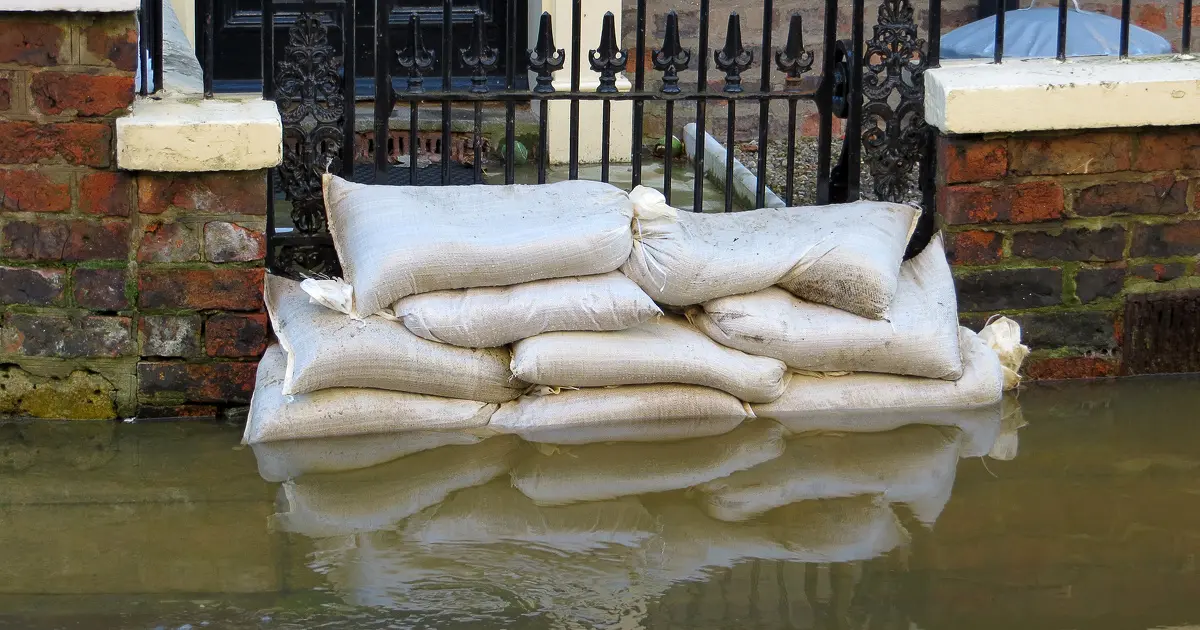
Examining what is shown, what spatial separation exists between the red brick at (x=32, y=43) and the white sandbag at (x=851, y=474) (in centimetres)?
176

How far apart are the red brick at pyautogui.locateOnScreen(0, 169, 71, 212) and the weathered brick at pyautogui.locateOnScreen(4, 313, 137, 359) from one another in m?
0.26

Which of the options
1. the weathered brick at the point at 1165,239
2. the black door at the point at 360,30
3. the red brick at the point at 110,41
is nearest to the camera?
the red brick at the point at 110,41

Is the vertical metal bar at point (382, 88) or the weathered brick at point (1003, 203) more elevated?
the vertical metal bar at point (382, 88)

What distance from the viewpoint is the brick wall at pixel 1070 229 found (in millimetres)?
3686

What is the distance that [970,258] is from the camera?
12.3ft

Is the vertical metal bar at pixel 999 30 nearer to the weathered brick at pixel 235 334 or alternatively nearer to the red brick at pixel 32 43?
the weathered brick at pixel 235 334

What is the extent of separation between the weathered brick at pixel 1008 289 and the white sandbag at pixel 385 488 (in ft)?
4.34

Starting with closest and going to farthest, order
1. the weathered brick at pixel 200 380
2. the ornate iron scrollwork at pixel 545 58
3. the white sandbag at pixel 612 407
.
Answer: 1. the white sandbag at pixel 612 407
2. the weathered brick at pixel 200 380
3. the ornate iron scrollwork at pixel 545 58

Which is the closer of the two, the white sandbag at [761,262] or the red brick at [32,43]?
the red brick at [32,43]

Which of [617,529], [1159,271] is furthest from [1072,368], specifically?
[617,529]

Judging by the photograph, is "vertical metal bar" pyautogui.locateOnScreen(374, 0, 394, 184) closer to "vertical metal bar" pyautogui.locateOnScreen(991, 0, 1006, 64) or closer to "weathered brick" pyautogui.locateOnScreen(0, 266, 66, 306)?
"weathered brick" pyautogui.locateOnScreen(0, 266, 66, 306)

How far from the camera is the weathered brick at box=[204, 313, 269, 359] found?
3.46 metres

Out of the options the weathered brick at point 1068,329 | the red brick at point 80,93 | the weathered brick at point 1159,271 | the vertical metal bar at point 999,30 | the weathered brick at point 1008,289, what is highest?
the vertical metal bar at point 999,30

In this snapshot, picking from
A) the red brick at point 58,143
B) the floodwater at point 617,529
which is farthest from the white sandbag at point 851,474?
the red brick at point 58,143
